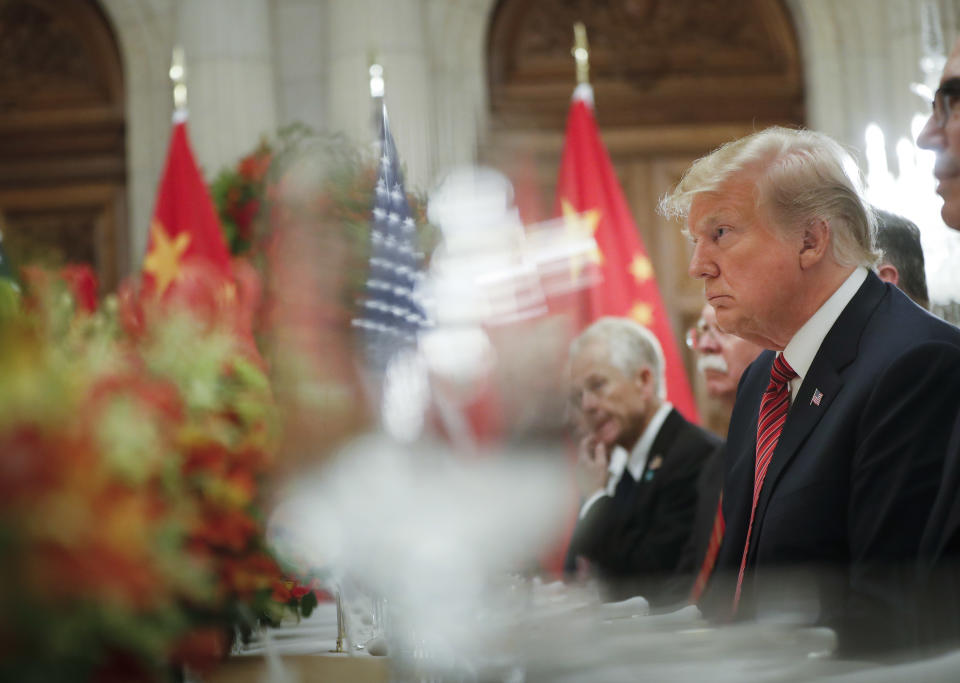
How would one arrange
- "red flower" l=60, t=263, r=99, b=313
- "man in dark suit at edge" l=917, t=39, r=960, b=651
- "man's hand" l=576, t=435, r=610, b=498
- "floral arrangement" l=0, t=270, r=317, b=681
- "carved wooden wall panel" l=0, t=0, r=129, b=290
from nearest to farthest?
"floral arrangement" l=0, t=270, r=317, b=681
"man in dark suit at edge" l=917, t=39, r=960, b=651
"red flower" l=60, t=263, r=99, b=313
"man's hand" l=576, t=435, r=610, b=498
"carved wooden wall panel" l=0, t=0, r=129, b=290

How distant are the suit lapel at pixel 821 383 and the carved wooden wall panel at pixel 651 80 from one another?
144 inches

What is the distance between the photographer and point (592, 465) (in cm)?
337

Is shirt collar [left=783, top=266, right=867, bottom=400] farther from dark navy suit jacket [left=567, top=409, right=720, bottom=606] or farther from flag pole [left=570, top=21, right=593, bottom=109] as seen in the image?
flag pole [left=570, top=21, right=593, bottom=109]

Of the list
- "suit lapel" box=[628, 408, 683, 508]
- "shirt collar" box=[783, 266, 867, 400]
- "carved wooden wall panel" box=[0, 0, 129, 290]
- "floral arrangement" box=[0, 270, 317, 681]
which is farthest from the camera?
"carved wooden wall panel" box=[0, 0, 129, 290]

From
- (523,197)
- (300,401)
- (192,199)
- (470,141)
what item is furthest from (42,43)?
(300,401)

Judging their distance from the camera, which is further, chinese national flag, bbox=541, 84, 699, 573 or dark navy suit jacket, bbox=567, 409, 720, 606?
chinese national flag, bbox=541, 84, 699, 573

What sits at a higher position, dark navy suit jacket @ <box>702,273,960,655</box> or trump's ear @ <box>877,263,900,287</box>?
trump's ear @ <box>877,263,900,287</box>

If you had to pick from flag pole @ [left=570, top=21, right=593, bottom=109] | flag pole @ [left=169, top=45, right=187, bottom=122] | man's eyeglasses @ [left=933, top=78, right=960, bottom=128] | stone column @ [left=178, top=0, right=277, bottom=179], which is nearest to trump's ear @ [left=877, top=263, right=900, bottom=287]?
man's eyeglasses @ [left=933, top=78, right=960, bottom=128]

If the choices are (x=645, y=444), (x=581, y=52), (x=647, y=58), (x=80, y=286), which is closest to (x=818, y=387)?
(x=645, y=444)

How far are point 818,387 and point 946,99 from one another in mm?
491

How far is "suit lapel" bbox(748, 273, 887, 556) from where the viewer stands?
6.03ft

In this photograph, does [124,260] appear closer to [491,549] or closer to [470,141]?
[470,141]

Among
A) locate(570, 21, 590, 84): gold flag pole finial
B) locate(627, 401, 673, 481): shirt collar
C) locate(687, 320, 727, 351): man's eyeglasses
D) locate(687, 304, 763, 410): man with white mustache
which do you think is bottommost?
locate(627, 401, 673, 481): shirt collar

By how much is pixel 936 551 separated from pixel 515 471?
2.95 ft
